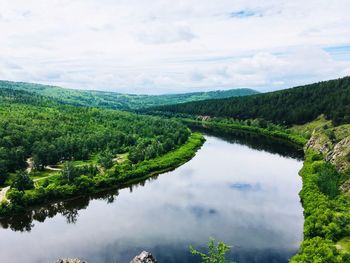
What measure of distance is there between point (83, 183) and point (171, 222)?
2743 centimetres

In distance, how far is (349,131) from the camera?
10775 cm

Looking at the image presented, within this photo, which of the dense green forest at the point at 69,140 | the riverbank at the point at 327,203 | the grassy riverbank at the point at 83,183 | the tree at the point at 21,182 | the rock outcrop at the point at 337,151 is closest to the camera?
the riverbank at the point at 327,203

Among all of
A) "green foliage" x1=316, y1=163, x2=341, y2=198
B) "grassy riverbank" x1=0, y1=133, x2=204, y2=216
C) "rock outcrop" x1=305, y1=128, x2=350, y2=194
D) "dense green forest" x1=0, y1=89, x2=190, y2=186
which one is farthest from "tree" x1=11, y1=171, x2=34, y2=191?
"rock outcrop" x1=305, y1=128, x2=350, y2=194

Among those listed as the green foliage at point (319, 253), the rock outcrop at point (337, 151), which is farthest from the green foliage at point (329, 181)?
the green foliage at point (319, 253)

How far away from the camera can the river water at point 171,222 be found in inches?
2297

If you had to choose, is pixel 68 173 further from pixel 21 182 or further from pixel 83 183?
pixel 21 182

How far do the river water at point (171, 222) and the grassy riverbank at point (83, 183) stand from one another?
7.98 feet

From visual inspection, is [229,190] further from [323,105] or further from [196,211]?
[323,105]

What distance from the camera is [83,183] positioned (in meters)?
85.6

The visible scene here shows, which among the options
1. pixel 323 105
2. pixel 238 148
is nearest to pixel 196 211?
pixel 238 148

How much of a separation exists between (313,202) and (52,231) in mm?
51056

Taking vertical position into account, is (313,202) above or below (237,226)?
above

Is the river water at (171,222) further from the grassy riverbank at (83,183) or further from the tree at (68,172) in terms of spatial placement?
the tree at (68,172)

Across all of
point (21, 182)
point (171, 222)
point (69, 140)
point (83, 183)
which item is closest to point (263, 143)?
point (69, 140)
